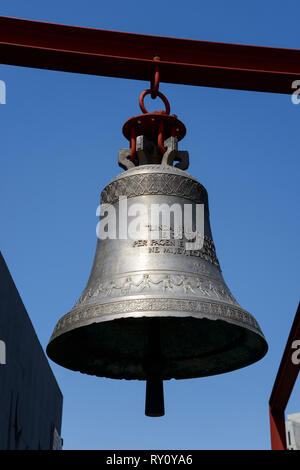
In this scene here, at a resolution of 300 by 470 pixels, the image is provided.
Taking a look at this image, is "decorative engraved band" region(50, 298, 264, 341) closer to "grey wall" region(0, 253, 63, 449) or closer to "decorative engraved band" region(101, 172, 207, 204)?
"decorative engraved band" region(101, 172, 207, 204)

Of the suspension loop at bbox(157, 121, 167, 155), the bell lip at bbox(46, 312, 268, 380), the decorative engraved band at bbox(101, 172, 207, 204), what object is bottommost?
the bell lip at bbox(46, 312, 268, 380)

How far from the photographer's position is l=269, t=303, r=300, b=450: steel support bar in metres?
4.97

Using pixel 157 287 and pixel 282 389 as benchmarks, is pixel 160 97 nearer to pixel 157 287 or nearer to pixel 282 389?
pixel 157 287

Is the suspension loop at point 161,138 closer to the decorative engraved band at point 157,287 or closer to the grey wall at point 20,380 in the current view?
the decorative engraved band at point 157,287

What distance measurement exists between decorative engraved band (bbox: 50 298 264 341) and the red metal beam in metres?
1.65

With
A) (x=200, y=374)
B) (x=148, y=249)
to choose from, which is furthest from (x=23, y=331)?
(x=148, y=249)

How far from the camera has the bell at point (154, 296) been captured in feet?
12.3

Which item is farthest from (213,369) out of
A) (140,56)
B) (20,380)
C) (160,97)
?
(20,380)

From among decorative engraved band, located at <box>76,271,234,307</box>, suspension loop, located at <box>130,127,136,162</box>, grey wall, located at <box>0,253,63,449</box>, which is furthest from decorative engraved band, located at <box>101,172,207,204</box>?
grey wall, located at <box>0,253,63,449</box>

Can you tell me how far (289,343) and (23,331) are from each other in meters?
4.18

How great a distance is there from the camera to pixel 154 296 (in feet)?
11.9

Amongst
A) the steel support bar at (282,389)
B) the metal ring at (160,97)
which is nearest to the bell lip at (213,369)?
the steel support bar at (282,389)

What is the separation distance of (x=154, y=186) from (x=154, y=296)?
0.95 m
